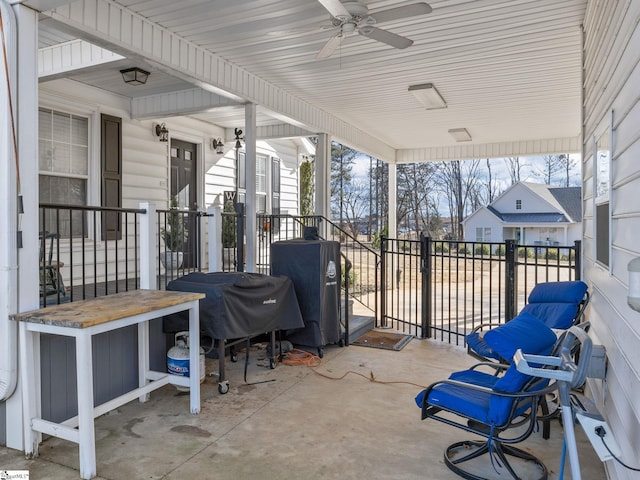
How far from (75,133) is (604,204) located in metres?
5.76

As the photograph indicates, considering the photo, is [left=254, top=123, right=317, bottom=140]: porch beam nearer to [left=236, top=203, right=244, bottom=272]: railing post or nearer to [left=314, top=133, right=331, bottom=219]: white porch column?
A: [left=314, top=133, right=331, bottom=219]: white porch column

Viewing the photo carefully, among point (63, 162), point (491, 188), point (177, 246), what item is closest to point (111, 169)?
point (63, 162)

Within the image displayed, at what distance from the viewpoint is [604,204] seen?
284 cm

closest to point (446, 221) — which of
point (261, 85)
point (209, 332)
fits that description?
point (261, 85)

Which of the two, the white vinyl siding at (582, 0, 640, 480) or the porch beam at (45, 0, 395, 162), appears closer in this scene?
the white vinyl siding at (582, 0, 640, 480)

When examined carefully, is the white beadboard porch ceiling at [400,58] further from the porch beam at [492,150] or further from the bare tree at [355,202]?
the bare tree at [355,202]

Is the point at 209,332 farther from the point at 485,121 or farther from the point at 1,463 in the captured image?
the point at 485,121

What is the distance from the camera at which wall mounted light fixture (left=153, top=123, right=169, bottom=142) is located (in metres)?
6.74

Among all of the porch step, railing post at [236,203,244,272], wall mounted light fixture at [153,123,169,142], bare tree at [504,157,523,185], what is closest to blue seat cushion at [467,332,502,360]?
the porch step

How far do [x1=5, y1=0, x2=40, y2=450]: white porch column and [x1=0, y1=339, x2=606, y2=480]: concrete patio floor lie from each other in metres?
0.29

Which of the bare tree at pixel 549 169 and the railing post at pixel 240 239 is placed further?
the bare tree at pixel 549 169

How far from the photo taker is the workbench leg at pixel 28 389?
2848mm

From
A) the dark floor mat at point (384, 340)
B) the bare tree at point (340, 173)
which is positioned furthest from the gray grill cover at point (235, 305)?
the bare tree at point (340, 173)

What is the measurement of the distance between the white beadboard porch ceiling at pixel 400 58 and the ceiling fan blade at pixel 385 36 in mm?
286
